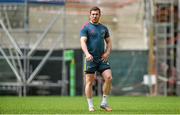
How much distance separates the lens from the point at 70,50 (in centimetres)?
2586

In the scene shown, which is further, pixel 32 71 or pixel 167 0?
pixel 167 0

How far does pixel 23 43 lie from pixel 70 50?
5.29ft

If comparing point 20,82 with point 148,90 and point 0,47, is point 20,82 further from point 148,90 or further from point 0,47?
point 148,90

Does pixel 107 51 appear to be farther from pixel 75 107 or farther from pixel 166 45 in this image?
pixel 166 45

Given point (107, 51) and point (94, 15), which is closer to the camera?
point (94, 15)

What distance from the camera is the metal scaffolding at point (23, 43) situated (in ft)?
82.2

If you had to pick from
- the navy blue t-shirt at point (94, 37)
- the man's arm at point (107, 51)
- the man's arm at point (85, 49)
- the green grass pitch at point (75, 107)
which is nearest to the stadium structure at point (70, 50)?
the green grass pitch at point (75, 107)

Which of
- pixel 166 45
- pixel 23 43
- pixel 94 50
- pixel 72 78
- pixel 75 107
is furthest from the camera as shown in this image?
pixel 166 45

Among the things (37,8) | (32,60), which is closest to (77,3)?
(37,8)

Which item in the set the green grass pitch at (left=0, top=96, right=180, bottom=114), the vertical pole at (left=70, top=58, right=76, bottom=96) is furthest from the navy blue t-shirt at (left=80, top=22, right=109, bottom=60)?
the vertical pole at (left=70, top=58, right=76, bottom=96)

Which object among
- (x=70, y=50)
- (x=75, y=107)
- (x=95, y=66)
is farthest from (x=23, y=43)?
(x=95, y=66)

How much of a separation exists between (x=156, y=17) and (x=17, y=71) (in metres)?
5.85

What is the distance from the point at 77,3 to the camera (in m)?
28.2

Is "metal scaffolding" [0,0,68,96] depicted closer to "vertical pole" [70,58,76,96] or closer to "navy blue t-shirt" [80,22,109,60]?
"vertical pole" [70,58,76,96]
